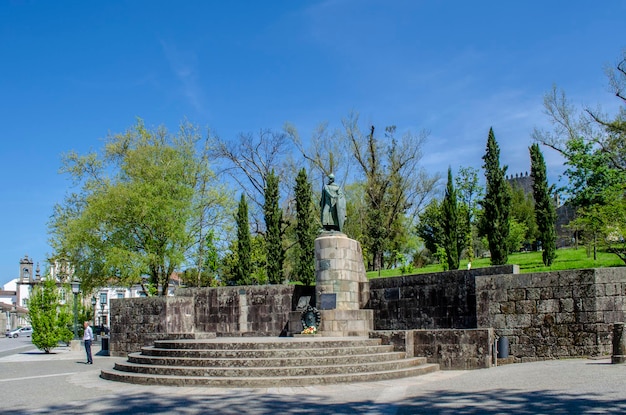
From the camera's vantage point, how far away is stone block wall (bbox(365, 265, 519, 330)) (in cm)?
1717

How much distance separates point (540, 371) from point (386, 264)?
37470 millimetres

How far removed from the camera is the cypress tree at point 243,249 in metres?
36.2

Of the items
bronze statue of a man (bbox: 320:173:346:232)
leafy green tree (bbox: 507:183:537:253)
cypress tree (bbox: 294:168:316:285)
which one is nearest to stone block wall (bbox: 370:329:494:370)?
bronze statue of a man (bbox: 320:173:346:232)

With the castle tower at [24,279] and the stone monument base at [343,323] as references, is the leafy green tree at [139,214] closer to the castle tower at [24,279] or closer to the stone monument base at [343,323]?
the stone monument base at [343,323]

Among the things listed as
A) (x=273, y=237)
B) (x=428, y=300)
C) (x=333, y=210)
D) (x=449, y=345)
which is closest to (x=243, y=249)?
(x=273, y=237)

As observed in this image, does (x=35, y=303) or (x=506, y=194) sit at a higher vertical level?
(x=506, y=194)

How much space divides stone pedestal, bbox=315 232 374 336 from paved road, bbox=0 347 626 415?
5.47 meters

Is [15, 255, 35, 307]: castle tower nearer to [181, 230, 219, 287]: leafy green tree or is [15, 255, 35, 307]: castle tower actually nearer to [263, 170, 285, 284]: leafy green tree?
[181, 230, 219, 287]: leafy green tree

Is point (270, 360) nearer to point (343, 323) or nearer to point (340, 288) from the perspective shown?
point (343, 323)

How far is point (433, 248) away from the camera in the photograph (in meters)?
52.6

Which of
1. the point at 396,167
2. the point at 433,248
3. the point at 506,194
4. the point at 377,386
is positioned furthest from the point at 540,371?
the point at 433,248

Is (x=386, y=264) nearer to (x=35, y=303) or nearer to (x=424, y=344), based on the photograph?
(x=35, y=303)

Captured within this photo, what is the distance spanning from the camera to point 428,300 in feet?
60.3

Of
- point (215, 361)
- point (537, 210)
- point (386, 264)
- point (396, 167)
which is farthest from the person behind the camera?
point (386, 264)
